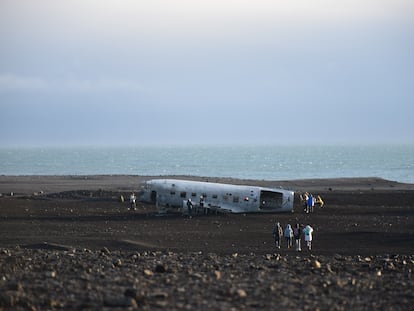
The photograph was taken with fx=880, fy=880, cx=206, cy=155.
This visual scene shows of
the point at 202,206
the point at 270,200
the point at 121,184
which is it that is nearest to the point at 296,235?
the point at 202,206

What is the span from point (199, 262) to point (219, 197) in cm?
2812

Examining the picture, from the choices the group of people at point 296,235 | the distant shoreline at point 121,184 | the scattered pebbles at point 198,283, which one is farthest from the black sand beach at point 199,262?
the distant shoreline at point 121,184

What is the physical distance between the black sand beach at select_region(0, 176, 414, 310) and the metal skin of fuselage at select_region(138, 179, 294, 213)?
94cm

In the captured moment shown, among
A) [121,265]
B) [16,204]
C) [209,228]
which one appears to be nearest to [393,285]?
[121,265]

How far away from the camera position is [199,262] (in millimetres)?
26938

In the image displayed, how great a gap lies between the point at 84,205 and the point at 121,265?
36.4 m

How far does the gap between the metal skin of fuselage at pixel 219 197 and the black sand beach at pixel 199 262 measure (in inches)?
37.2

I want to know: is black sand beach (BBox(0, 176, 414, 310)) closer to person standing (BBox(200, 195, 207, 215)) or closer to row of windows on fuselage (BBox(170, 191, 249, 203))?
person standing (BBox(200, 195, 207, 215))

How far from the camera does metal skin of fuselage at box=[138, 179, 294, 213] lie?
55062 mm

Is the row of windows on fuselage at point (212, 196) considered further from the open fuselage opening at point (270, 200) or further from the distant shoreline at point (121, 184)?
the distant shoreline at point (121, 184)

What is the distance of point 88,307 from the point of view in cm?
1923

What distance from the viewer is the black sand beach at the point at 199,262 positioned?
66.1 ft

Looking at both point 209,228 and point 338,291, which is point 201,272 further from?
point 209,228

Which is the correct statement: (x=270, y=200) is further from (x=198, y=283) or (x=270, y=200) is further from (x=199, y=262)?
(x=198, y=283)
